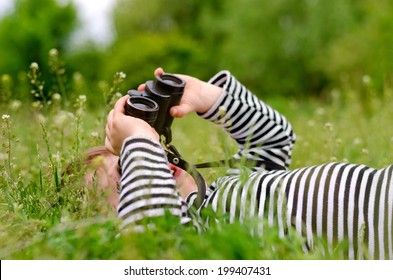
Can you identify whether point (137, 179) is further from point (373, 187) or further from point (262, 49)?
point (262, 49)

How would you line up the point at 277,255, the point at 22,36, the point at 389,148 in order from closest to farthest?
the point at 277,255 → the point at 389,148 → the point at 22,36

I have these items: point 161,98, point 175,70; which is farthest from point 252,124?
point 175,70

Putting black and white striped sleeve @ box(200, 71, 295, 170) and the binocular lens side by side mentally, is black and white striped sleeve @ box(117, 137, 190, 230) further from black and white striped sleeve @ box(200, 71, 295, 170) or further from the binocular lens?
black and white striped sleeve @ box(200, 71, 295, 170)

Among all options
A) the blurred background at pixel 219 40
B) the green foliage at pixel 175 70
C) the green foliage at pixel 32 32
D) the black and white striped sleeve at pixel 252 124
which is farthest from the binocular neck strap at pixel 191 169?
the green foliage at pixel 32 32

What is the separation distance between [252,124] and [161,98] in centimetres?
56

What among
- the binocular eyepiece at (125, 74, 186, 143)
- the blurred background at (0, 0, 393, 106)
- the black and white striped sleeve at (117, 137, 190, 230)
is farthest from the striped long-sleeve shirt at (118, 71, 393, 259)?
the blurred background at (0, 0, 393, 106)

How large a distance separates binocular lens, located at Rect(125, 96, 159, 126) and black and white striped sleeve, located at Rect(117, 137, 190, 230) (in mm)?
175

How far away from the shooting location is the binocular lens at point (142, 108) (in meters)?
2.35

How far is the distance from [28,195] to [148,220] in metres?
0.67

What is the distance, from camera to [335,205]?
2.19 metres

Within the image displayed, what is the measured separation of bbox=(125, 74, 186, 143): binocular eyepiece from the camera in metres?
2.42

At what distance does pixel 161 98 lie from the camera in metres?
2.55

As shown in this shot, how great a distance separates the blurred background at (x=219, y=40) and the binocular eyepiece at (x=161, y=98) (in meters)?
9.38
